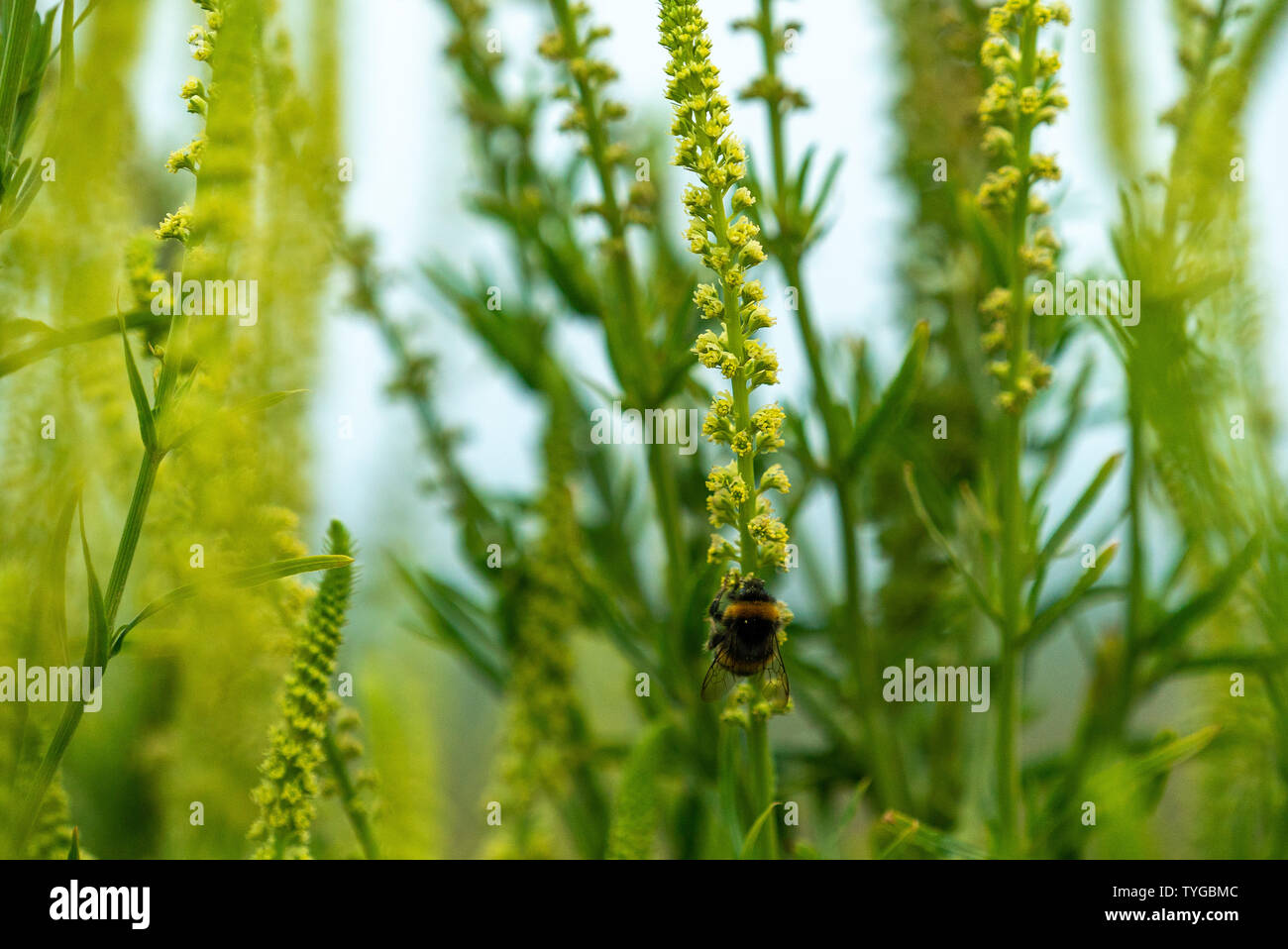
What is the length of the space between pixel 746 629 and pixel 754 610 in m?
0.02

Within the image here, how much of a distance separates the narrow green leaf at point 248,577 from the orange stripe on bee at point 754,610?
23 cm

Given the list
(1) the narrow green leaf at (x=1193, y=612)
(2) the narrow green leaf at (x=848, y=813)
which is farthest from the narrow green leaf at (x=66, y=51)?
(1) the narrow green leaf at (x=1193, y=612)

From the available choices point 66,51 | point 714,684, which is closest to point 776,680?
point 714,684

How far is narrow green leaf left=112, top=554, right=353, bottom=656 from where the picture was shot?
48 cm

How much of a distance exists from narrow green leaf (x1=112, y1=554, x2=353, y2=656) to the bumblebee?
0.22 m

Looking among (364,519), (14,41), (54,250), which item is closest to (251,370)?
(54,250)

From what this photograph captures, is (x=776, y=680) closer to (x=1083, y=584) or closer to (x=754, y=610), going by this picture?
(x=754, y=610)

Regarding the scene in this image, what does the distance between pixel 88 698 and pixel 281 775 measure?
0.12m

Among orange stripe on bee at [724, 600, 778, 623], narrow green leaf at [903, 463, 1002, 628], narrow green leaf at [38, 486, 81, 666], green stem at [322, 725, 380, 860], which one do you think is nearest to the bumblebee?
orange stripe on bee at [724, 600, 778, 623]

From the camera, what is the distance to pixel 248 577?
0.50m

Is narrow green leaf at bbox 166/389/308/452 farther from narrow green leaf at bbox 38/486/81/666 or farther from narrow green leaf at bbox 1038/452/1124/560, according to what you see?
narrow green leaf at bbox 1038/452/1124/560
